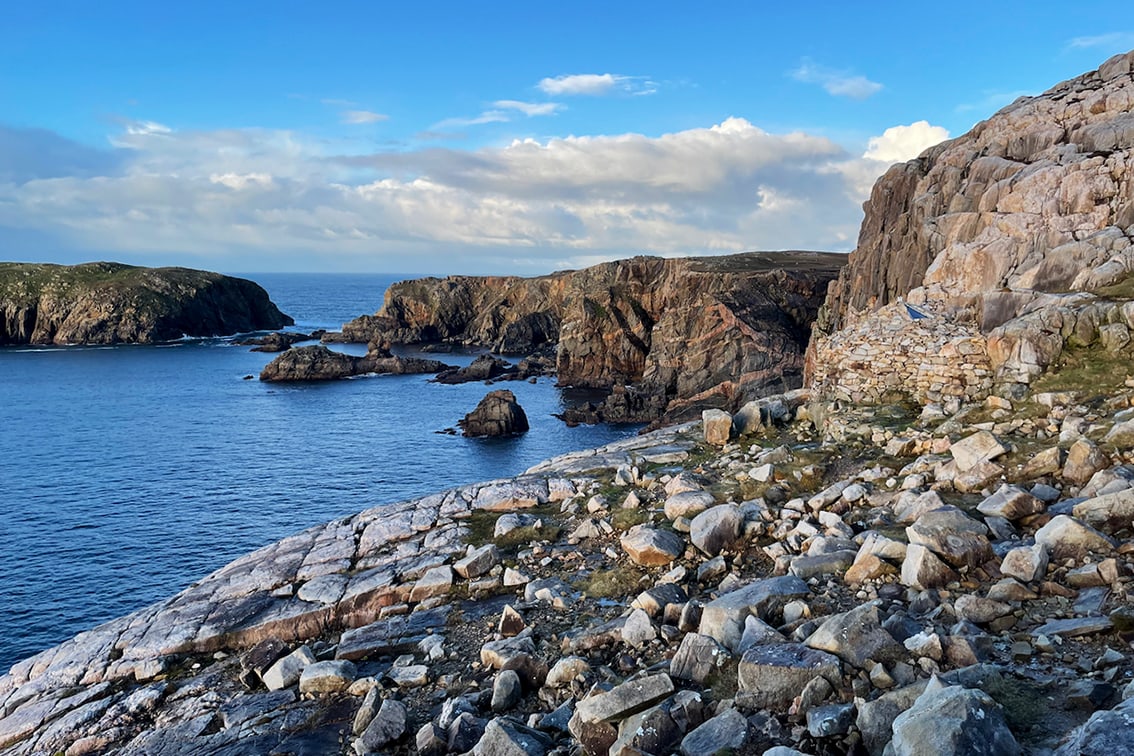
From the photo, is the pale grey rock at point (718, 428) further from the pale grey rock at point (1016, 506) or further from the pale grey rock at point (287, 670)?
the pale grey rock at point (287, 670)

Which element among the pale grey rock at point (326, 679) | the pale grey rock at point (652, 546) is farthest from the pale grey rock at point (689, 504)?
the pale grey rock at point (326, 679)

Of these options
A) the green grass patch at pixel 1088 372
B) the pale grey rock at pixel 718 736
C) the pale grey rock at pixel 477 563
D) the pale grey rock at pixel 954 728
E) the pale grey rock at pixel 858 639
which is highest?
the green grass patch at pixel 1088 372

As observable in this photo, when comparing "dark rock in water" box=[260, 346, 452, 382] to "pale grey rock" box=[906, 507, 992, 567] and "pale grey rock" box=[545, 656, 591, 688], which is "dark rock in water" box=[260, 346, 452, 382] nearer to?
"pale grey rock" box=[545, 656, 591, 688]

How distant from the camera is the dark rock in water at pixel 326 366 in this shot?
378 ft

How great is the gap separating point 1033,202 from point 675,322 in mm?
80001

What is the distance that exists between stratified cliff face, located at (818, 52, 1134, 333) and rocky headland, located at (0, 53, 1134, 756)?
112 millimetres

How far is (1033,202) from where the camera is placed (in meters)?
20.8

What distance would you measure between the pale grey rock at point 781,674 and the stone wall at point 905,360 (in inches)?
461

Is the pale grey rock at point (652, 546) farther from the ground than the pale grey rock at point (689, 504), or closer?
closer

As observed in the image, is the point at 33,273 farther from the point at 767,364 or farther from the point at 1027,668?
the point at 1027,668

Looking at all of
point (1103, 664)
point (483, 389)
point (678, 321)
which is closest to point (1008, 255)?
point (1103, 664)

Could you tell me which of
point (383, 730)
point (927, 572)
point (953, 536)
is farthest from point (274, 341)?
point (927, 572)

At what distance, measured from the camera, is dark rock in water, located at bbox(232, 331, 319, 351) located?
159400mm

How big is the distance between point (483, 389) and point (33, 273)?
494 ft
